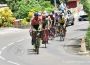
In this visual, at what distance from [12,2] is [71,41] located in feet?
93.6

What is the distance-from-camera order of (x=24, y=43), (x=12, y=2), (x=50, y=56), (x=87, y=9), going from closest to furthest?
(x=50, y=56)
(x=87, y=9)
(x=24, y=43)
(x=12, y=2)

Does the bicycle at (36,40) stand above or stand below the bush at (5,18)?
above

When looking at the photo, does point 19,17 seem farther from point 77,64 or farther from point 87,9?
point 77,64

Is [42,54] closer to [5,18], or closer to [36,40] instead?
[36,40]

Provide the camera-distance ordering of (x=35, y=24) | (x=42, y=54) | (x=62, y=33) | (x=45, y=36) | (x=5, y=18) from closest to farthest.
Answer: (x=42, y=54)
(x=35, y=24)
(x=45, y=36)
(x=62, y=33)
(x=5, y=18)

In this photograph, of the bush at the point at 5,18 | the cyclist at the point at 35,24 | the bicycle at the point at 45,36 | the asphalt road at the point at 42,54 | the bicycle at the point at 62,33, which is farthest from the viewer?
the bush at the point at 5,18

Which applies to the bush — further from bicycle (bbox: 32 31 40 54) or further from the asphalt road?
bicycle (bbox: 32 31 40 54)

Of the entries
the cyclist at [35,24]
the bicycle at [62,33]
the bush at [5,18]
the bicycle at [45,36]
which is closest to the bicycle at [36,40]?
the cyclist at [35,24]

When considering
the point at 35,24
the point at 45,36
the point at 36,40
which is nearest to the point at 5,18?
the point at 45,36

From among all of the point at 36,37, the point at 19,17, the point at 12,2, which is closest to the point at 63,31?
the point at 36,37

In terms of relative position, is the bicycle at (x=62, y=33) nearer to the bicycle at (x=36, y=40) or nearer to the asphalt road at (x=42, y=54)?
the asphalt road at (x=42, y=54)

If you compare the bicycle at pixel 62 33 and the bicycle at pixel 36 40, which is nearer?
the bicycle at pixel 36 40

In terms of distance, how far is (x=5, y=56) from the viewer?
24.0 m

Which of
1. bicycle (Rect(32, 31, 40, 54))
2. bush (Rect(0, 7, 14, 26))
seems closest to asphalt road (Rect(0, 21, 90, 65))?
bicycle (Rect(32, 31, 40, 54))
